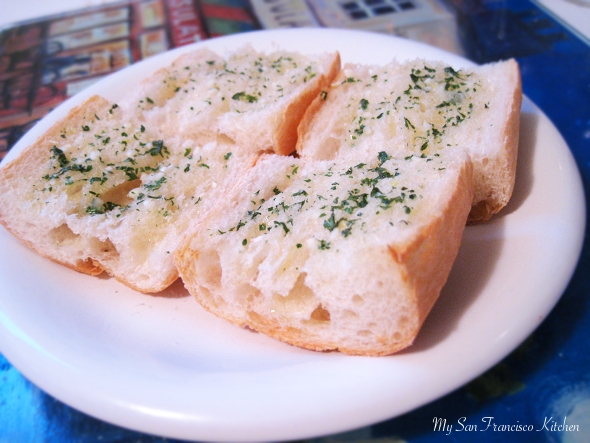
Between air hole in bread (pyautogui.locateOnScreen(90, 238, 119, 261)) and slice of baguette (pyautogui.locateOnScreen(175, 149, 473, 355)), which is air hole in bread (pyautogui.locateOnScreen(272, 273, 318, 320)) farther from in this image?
air hole in bread (pyautogui.locateOnScreen(90, 238, 119, 261))

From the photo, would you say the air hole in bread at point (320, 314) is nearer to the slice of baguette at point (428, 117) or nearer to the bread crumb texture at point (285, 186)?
the bread crumb texture at point (285, 186)

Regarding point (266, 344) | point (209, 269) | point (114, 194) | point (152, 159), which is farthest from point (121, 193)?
point (266, 344)

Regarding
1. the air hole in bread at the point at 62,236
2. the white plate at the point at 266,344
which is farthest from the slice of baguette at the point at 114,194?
the white plate at the point at 266,344

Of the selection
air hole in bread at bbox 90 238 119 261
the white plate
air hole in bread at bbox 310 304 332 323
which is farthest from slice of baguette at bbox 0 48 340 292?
air hole in bread at bbox 310 304 332 323

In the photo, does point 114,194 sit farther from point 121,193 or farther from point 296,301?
point 296,301

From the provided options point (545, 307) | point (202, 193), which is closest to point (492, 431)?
point (545, 307)

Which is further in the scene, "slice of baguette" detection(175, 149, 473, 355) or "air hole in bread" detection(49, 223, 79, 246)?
"air hole in bread" detection(49, 223, 79, 246)
